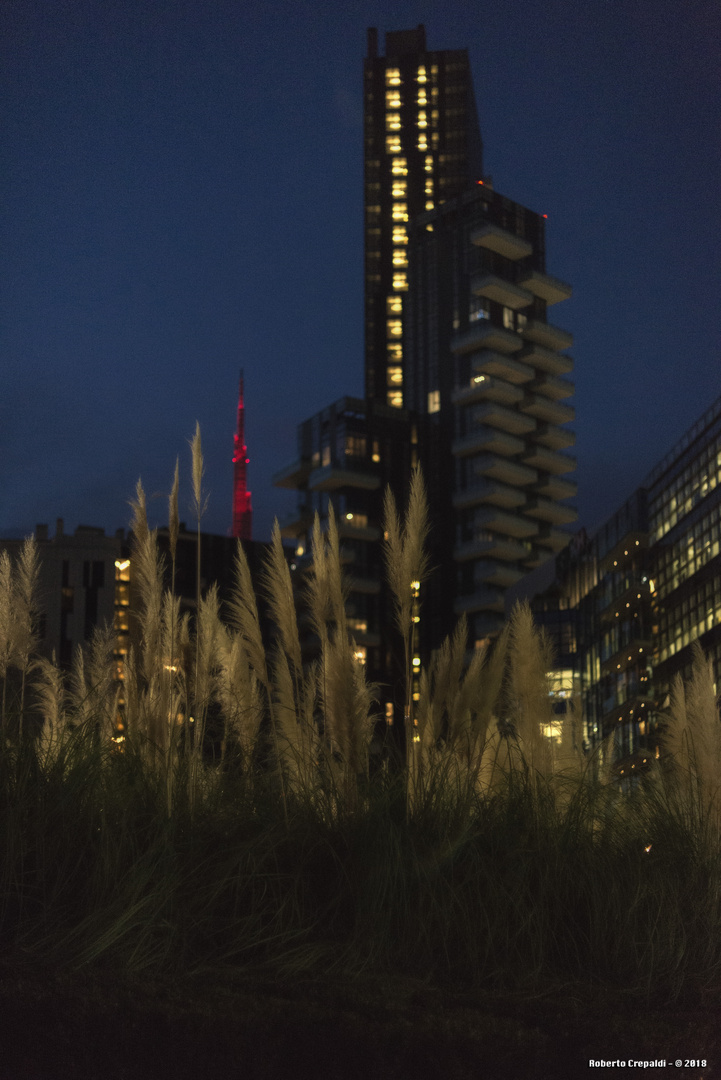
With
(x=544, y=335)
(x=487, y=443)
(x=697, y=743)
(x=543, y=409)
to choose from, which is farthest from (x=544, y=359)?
(x=697, y=743)

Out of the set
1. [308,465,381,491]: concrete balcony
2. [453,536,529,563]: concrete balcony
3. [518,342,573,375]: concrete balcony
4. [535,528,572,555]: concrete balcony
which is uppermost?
[518,342,573,375]: concrete balcony

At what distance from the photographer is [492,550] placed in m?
80.9

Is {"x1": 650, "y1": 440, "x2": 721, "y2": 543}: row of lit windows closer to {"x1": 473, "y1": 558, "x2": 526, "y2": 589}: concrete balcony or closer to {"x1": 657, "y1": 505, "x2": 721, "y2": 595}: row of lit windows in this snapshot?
{"x1": 657, "y1": 505, "x2": 721, "y2": 595}: row of lit windows

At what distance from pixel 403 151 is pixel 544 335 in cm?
6902

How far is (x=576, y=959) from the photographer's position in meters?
4.81

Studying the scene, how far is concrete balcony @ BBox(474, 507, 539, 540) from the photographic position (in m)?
81.8

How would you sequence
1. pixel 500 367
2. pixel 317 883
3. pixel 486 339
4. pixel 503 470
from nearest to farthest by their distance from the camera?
pixel 317 883
pixel 503 470
pixel 486 339
pixel 500 367

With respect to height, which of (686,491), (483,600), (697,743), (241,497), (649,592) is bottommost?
(697,743)

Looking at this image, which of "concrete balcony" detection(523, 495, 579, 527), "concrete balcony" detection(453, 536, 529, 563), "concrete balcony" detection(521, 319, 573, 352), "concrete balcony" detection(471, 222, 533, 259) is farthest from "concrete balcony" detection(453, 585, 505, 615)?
"concrete balcony" detection(471, 222, 533, 259)

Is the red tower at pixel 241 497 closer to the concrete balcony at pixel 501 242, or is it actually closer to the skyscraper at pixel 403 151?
the skyscraper at pixel 403 151

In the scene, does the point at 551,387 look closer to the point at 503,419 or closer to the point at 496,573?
the point at 503,419

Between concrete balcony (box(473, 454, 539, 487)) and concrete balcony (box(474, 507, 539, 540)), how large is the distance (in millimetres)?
2270

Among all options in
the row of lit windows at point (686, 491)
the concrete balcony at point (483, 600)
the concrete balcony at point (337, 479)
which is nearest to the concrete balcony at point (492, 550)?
the concrete balcony at point (483, 600)

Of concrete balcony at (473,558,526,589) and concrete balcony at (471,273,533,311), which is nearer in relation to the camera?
concrete balcony at (473,558,526,589)
